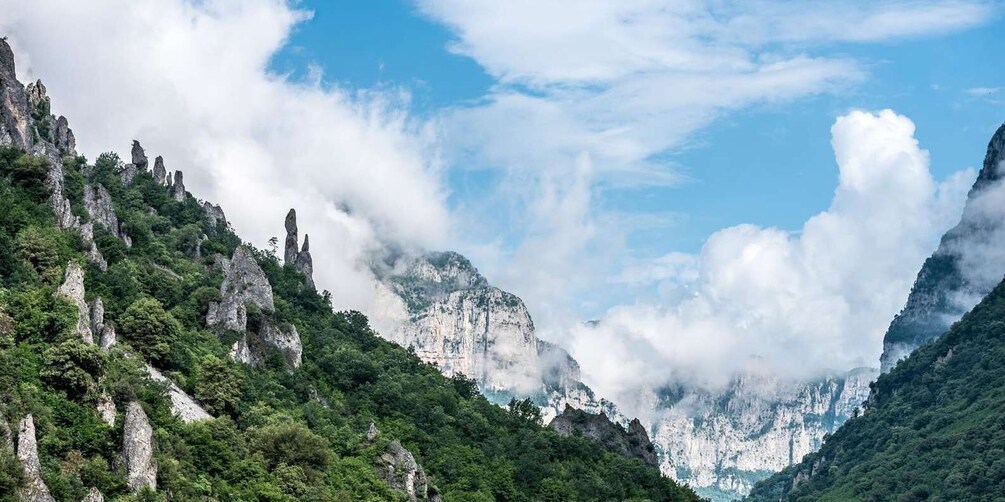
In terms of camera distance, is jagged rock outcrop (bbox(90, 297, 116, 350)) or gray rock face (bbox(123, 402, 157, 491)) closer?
gray rock face (bbox(123, 402, 157, 491))

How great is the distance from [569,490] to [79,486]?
82.9 metres

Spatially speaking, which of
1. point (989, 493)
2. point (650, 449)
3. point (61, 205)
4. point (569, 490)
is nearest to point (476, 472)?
point (569, 490)

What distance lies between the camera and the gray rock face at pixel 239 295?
119938 millimetres

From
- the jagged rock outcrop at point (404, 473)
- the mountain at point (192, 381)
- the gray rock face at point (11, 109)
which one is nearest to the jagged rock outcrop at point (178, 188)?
the mountain at point (192, 381)

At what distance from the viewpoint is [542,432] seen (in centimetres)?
16025

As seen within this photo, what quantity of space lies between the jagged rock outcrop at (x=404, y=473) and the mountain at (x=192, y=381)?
25 centimetres

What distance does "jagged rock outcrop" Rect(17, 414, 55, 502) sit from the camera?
59844mm

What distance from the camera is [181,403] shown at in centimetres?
9344

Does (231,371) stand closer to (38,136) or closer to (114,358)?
(114,358)

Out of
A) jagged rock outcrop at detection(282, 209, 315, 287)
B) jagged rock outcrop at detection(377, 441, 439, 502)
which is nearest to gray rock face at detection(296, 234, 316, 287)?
jagged rock outcrop at detection(282, 209, 315, 287)

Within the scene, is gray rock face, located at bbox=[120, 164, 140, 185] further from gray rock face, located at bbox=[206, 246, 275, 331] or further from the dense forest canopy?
gray rock face, located at bbox=[206, 246, 275, 331]

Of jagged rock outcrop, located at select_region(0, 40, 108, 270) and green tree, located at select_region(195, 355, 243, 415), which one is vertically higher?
jagged rock outcrop, located at select_region(0, 40, 108, 270)

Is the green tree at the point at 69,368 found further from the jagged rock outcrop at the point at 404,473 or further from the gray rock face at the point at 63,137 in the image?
the gray rock face at the point at 63,137

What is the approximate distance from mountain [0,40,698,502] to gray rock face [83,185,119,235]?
0.33 meters
